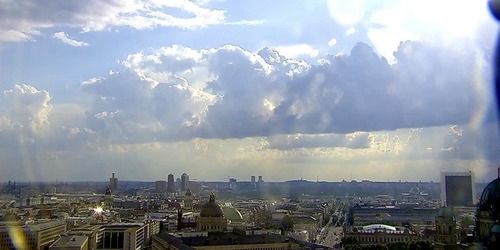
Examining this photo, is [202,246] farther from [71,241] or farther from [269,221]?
[269,221]

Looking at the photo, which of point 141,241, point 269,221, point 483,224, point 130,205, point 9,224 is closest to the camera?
point 483,224

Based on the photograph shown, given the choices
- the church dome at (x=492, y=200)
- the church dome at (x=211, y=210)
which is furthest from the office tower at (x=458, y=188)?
the church dome at (x=492, y=200)

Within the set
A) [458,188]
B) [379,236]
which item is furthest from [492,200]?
[458,188]

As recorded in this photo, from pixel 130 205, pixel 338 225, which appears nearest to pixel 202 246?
pixel 338 225

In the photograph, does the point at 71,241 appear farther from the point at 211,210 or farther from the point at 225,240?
the point at 225,240

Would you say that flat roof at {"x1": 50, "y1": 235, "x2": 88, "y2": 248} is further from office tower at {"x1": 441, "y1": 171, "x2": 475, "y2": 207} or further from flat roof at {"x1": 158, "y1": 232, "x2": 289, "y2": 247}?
office tower at {"x1": 441, "y1": 171, "x2": 475, "y2": 207}

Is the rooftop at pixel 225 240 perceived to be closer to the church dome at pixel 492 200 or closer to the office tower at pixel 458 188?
the church dome at pixel 492 200

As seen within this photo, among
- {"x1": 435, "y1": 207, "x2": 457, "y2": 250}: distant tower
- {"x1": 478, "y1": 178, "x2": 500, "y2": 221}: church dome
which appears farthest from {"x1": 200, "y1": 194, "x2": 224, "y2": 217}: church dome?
{"x1": 478, "y1": 178, "x2": 500, "y2": 221}: church dome
